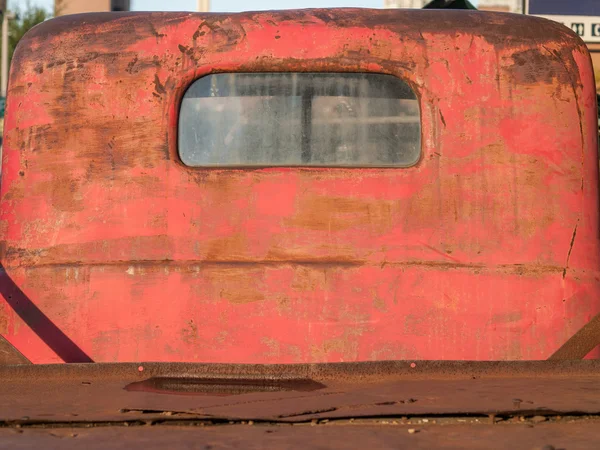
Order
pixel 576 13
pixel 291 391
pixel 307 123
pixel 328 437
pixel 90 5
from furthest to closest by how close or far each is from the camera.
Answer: pixel 90 5 → pixel 576 13 → pixel 307 123 → pixel 291 391 → pixel 328 437

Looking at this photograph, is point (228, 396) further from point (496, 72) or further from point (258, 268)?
point (496, 72)

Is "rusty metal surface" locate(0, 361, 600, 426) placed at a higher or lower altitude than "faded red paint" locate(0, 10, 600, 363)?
lower

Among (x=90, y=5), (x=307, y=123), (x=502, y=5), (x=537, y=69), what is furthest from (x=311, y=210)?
(x=90, y=5)

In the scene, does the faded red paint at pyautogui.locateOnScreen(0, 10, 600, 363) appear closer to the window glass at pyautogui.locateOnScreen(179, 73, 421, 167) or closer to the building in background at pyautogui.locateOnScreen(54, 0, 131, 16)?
the window glass at pyautogui.locateOnScreen(179, 73, 421, 167)

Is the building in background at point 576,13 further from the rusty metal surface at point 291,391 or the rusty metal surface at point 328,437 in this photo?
the rusty metal surface at point 328,437

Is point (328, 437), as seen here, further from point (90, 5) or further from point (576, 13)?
point (90, 5)

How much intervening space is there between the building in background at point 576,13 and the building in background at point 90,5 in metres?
8.11

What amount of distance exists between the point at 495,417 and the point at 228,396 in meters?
0.68

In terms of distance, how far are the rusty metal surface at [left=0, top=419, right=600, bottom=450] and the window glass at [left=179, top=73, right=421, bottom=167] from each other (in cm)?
149

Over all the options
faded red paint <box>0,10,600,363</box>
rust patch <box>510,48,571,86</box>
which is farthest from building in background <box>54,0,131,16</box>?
rust patch <box>510,48,571,86</box>

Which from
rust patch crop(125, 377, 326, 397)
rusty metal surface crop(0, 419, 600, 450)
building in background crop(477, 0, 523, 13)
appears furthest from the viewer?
building in background crop(477, 0, 523, 13)

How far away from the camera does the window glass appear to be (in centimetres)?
357

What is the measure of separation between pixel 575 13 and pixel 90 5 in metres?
15.8

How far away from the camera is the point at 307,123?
3.58 meters
